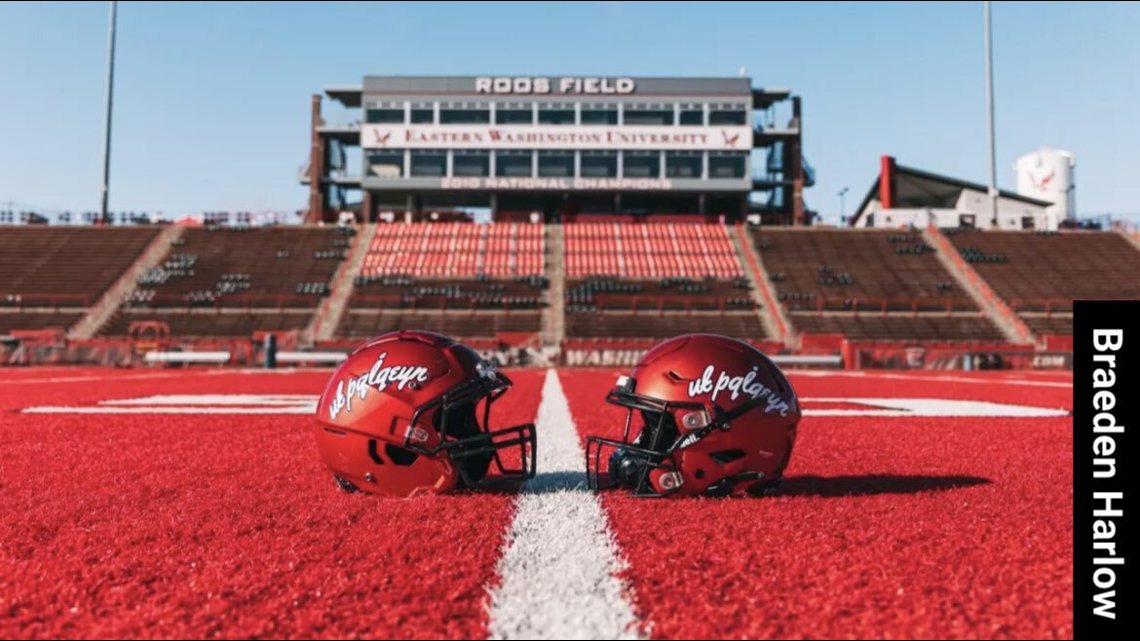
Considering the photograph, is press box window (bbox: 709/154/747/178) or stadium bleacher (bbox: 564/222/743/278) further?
press box window (bbox: 709/154/747/178)

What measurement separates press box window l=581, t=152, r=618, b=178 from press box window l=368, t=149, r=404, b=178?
9.78 m

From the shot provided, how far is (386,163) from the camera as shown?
4172 cm

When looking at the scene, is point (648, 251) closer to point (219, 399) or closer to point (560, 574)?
point (219, 399)

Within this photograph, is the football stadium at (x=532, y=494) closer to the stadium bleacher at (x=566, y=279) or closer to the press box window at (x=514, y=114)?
the stadium bleacher at (x=566, y=279)

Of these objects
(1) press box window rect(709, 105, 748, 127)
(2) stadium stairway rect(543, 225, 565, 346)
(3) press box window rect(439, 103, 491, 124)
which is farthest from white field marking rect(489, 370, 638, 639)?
(1) press box window rect(709, 105, 748, 127)

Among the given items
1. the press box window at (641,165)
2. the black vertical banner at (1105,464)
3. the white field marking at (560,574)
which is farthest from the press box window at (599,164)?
→ the black vertical banner at (1105,464)

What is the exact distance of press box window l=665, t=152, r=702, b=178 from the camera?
135 ft

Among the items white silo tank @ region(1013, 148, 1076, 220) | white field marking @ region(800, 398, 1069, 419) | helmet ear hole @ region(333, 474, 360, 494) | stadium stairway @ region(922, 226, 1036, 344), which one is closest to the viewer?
helmet ear hole @ region(333, 474, 360, 494)

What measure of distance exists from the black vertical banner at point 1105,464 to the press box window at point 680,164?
131ft

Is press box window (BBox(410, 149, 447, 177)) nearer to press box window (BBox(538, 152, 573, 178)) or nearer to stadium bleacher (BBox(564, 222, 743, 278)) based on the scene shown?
press box window (BBox(538, 152, 573, 178))

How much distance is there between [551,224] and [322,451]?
39.0 metres

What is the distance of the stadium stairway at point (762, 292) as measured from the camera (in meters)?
28.4

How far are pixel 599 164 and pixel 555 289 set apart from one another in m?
11.1

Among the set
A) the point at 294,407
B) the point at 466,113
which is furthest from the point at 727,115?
the point at 294,407
